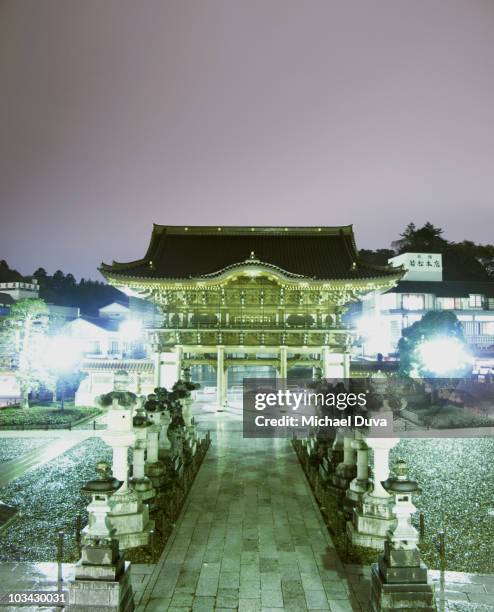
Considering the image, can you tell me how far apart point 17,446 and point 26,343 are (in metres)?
9.37

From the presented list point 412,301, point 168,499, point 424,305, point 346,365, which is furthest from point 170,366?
point 424,305

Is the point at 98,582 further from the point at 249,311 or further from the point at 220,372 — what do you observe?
the point at 249,311

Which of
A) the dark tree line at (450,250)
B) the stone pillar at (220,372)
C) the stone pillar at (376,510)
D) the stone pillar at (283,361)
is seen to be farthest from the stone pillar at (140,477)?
the dark tree line at (450,250)

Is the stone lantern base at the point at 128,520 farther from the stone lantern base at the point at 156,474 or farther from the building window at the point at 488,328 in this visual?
the building window at the point at 488,328

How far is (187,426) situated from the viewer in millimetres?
16188

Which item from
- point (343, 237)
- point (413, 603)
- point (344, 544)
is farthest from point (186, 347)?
point (413, 603)

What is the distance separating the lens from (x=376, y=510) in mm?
8523

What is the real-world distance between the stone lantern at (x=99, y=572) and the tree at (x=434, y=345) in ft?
81.6

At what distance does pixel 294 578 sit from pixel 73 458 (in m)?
11.7

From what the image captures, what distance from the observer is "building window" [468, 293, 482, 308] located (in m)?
46.8

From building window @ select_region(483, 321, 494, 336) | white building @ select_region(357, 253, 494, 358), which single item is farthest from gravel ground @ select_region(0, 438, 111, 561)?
building window @ select_region(483, 321, 494, 336)

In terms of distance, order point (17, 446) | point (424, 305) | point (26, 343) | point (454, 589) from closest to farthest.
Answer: point (454, 589)
point (17, 446)
point (26, 343)
point (424, 305)

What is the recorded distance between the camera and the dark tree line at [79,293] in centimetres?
8588

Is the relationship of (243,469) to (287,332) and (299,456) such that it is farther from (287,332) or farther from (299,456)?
(287,332)
